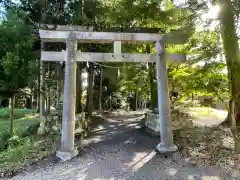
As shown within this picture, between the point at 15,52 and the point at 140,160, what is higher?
the point at 15,52

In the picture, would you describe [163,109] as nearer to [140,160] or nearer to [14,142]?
[140,160]

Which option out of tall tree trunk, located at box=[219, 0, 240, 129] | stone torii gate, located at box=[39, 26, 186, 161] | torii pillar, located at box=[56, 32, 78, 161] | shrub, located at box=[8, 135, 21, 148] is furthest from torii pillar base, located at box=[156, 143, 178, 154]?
shrub, located at box=[8, 135, 21, 148]

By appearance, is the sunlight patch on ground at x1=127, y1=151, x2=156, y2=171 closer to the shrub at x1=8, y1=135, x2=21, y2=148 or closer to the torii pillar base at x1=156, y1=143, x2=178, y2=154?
the torii pillar base at x1=156, y1=143, x2=178, y2=154

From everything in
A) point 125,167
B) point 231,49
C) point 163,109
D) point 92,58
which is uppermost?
point 231,49

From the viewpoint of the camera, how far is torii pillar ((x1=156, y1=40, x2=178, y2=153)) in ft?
22.5

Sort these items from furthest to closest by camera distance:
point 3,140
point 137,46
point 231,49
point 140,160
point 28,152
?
1. point 137,46
2. point 3,140
3. point 28,152
4. point 231,49
5. point 140,160

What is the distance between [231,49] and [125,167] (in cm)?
376

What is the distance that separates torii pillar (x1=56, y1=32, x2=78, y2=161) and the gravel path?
0.27m

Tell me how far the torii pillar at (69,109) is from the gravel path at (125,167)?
27cm

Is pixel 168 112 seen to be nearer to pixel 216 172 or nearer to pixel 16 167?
pixel 216 172

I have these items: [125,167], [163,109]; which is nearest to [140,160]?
[125,167]

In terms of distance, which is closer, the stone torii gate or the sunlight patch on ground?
the sunlight patch on ground

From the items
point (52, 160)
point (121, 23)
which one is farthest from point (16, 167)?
point (121, 23)

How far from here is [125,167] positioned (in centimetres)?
602
